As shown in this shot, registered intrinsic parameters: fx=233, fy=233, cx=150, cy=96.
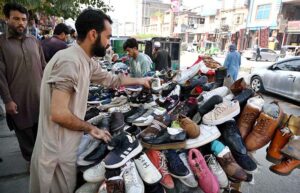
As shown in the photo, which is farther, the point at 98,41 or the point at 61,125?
the point at 98,41

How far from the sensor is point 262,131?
1.52m

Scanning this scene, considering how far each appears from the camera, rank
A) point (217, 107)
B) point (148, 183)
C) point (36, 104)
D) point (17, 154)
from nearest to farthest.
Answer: point (148, 183) → point (217, 107) → point (36, 104) → point (17, 154)

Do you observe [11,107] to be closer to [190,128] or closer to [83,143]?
[83,143]

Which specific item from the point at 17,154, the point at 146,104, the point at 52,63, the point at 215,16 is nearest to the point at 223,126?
the point at 146,104

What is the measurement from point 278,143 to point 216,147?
0.44 metres

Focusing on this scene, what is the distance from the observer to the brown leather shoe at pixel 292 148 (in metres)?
1.46

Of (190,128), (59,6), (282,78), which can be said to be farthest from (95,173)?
(282,78)

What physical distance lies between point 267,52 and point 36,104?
78.0ft

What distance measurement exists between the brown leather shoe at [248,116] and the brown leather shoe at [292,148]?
0.24 meters

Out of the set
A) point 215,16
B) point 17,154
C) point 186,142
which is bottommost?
point 17,154

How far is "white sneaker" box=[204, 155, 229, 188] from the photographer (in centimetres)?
137

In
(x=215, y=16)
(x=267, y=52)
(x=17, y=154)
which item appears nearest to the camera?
(x=17, y=154)

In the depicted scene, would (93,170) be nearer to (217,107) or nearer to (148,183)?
(148,183)

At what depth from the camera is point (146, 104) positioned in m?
1.93
